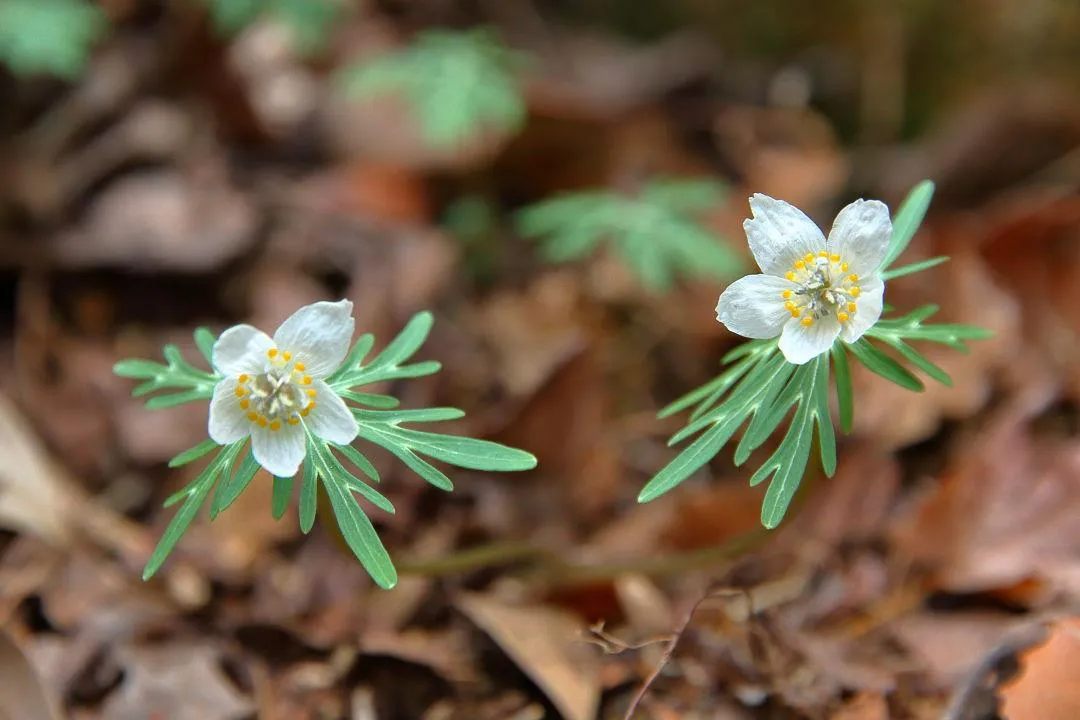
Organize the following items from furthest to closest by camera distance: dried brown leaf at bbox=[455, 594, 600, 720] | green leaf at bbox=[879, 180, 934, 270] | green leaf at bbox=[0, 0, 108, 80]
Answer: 1. green leaf at bbox=[0, 0, 108, 80]
2. dried brown leaf at bbox=[455, 594, 600, 720]
3. green leaf at bbox=[879, 180, 934, 270]

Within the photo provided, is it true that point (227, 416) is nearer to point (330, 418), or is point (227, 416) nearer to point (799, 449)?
point (330, 418)

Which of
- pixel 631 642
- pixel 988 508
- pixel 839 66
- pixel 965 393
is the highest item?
pixel 839 66

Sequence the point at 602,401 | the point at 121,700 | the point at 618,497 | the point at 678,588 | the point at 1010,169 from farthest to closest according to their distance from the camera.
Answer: the point at 1010,169 < the point at 602,401 < the point at 618,497 < the point at 678,588 < the point at 121,700

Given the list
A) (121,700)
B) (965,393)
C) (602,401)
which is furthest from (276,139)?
(965,393)

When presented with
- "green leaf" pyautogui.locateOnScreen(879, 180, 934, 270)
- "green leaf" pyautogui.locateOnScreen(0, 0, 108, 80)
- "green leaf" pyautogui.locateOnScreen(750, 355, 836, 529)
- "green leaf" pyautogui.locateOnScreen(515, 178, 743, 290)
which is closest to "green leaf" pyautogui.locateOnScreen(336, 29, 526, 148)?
"green leaf" pyautogui.locateOnScreen(515, 178, 743, 290)

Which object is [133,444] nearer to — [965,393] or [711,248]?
[711,248]

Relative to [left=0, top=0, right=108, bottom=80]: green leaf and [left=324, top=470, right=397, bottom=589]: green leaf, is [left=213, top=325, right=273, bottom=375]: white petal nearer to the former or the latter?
[left=324, top=470, right=397, bottom=589]: green leaf

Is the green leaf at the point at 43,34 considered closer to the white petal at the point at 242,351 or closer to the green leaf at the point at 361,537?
the white petal at the point at 242,351
